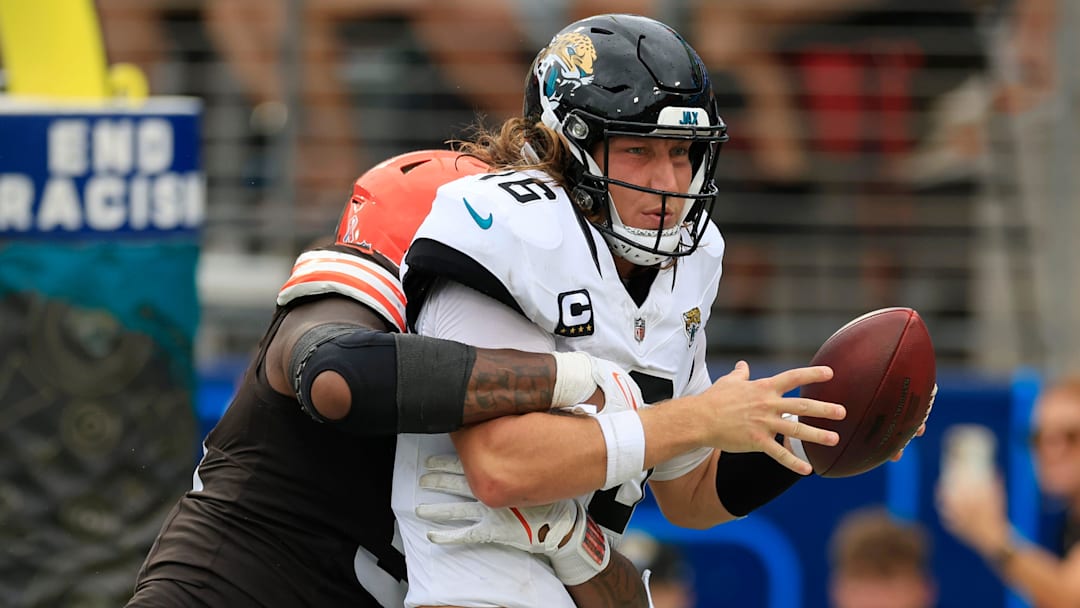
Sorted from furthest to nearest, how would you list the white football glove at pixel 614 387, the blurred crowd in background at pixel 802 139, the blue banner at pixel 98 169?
1. the blurred crowd in background at pixel 802 139
2. the blue banner at pixel 98 169
3. the white football glove at pixel 614 387

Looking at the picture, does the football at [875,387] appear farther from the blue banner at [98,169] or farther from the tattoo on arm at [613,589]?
the blue banner at [98,169]

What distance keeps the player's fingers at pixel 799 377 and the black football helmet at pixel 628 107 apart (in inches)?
14.2

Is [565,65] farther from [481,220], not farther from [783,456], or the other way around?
[783,456]

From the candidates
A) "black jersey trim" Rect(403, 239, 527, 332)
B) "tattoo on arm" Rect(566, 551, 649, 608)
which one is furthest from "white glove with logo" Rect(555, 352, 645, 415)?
"tattoo on arm" Rect(566, 551, 649, 608)

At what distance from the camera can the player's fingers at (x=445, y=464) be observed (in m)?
2.80

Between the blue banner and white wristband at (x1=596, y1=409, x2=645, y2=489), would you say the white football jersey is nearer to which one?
white wristband at (x1=596, y1=409, x2=645, y2=489)

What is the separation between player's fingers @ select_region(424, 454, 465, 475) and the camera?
9.18 feet

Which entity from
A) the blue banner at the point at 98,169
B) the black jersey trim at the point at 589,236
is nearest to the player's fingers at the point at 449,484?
the black jersey trim at the point at 589,236

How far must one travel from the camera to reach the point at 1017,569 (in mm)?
5207

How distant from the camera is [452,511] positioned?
277 centimetres

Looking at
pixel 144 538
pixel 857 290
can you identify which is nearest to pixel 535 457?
pixel 144 538

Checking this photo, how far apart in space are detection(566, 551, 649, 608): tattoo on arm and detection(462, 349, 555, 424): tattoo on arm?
44cm

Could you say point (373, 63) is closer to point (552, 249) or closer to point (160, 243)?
point (160, 243)

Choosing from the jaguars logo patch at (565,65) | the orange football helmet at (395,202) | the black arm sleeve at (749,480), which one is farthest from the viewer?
the black arm sleeve at (749,480)
